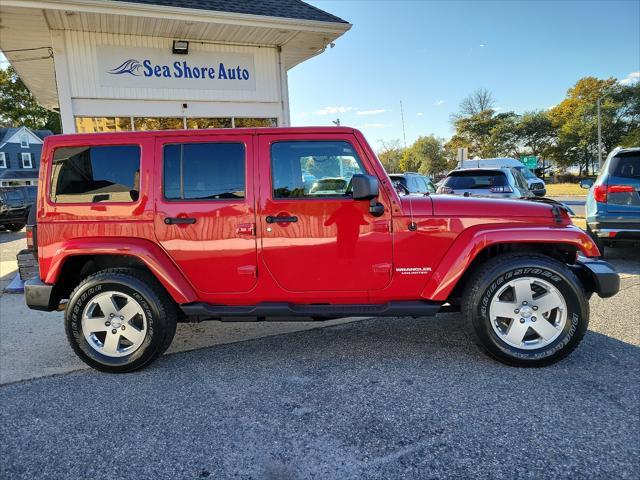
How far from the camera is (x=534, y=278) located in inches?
128

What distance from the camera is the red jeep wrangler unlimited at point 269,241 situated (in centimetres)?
329

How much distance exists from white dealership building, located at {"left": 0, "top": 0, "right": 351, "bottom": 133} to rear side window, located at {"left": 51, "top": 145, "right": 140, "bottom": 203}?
19.2ft

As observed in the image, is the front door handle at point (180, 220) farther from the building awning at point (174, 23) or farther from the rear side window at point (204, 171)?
the building awning at point (174, 23)

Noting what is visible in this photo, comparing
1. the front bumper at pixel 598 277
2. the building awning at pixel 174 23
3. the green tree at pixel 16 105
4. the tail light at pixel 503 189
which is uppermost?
the green tree at pixel 16 105

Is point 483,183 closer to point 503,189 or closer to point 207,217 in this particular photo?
point 503,189

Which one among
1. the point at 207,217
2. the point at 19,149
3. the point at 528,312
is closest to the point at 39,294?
the point at 207,217

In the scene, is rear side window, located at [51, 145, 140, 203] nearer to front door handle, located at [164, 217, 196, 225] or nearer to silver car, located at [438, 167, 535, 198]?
front door handle, located at [164, 217, 196, 225]

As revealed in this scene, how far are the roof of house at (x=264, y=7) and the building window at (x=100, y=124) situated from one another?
2.45m

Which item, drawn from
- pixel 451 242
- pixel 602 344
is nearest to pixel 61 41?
pixel 451 242

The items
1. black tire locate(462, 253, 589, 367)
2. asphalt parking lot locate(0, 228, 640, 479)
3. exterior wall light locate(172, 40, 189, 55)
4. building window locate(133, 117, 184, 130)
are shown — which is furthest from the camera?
building window locate(133, 117, 184, 130)

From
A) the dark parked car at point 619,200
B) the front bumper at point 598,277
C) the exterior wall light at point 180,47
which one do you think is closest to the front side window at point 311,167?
the front bumper at point 598,277

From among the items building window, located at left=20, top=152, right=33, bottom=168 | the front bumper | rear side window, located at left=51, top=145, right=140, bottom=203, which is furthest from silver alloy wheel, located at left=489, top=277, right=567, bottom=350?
building window, located at left=20, top=152, right=33, bottom=168

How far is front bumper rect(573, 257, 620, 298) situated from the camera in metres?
3.28

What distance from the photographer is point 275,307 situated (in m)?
3.40
